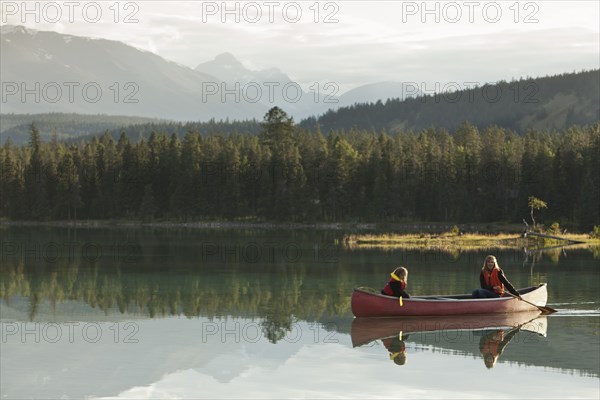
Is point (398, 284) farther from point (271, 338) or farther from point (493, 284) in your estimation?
point (271, 338)

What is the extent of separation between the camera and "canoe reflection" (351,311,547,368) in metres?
29.4

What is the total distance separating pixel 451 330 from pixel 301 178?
396ft

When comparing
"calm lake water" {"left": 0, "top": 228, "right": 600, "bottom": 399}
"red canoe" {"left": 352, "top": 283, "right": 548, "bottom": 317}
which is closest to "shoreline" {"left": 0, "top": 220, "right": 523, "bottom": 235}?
"calm lake water" {"left": 0, "top": 228, "right": 600, "bottom": 399}

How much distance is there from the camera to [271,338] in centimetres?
3120

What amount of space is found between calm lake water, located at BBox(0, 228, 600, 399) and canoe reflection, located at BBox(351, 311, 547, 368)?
0.24 ft

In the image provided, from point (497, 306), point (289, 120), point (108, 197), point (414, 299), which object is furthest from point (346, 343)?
point (289, 120)

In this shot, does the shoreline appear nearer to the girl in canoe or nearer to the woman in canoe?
A: the woman in canoe

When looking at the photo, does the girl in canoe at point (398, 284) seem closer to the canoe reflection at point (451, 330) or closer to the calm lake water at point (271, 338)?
the canoe reflection at point (451, 330)

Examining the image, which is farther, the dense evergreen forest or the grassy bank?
the dense evergreen forest

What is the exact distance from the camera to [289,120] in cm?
18288

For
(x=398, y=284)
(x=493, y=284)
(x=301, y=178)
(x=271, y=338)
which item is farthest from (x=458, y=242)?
(x=301, y=178)

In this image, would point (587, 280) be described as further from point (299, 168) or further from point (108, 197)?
point (108, 197)

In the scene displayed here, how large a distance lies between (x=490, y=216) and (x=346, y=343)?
11245cm

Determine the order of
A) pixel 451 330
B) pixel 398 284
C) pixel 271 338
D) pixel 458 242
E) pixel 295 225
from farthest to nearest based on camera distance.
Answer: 1. pixel 295 225
2. pixel 458 242
3. pixel 398 284
4. pixel 451 330
5. pixel 271 338
